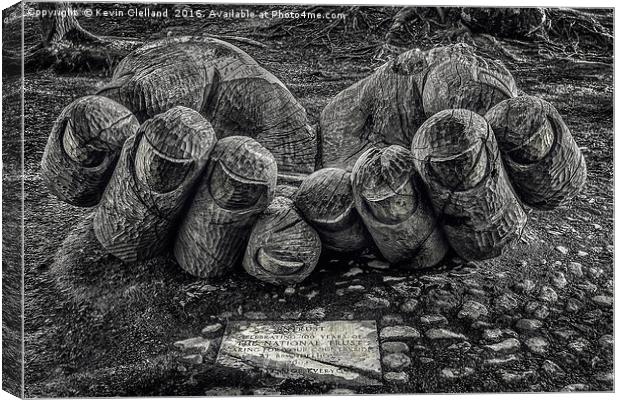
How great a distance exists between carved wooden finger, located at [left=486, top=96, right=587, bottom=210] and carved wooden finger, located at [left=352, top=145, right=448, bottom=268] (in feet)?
0.73

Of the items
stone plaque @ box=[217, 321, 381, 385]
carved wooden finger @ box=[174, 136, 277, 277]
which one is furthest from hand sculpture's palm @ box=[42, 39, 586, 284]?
stone plaque @ box=[217, 321, 381, 385]

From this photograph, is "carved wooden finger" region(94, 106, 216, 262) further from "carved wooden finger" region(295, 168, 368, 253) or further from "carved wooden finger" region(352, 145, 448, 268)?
"carved wooden finger" region(352, 145, 448, 268)

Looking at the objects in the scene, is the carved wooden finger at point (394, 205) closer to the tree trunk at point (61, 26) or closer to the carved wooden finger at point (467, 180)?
the carved wooden finger at point (467, 180)

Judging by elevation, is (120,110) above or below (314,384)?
above

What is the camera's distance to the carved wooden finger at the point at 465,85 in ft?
8.37

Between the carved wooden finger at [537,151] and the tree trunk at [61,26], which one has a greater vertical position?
the tree trunk at [61,26]

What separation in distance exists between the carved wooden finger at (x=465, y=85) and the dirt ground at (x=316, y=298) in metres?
0.32

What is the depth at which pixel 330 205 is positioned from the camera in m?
2.43

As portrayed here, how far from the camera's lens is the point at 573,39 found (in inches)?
112

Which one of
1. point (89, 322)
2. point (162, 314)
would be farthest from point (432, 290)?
point (89, 322)

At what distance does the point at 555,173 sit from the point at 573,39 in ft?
1.87

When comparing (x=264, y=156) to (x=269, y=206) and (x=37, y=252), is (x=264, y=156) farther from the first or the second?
(x=37, y=252)

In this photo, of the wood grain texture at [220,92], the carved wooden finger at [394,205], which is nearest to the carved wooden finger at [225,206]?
the carved wooden finger at [394,205]

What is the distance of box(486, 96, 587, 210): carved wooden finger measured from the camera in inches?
92.1
